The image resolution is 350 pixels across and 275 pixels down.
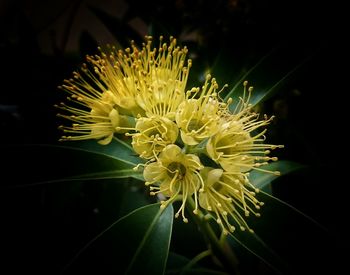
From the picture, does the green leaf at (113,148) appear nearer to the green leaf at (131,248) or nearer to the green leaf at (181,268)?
the green leaf at (131,248)

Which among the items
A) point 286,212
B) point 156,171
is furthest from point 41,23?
point 286,212

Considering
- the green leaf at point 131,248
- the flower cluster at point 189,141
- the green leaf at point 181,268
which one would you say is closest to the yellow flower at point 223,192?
the flower cluster at point 189,141

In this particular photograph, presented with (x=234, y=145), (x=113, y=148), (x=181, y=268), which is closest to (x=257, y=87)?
(x=234, y=145)

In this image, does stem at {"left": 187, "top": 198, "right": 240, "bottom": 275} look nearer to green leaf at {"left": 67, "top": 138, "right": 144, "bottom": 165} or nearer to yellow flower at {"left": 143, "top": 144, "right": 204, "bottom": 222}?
yellow flower at {"left": 143, "top": 144, "right": 204, "bottom": 222}

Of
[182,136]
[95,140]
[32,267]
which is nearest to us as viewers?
[182,136]

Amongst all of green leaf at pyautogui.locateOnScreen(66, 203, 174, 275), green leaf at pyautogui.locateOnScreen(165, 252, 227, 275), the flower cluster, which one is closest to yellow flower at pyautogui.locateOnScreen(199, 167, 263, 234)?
the flower cluster

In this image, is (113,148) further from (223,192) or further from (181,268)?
(181,268)

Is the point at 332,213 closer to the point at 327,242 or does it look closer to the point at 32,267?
the point at 327,242
